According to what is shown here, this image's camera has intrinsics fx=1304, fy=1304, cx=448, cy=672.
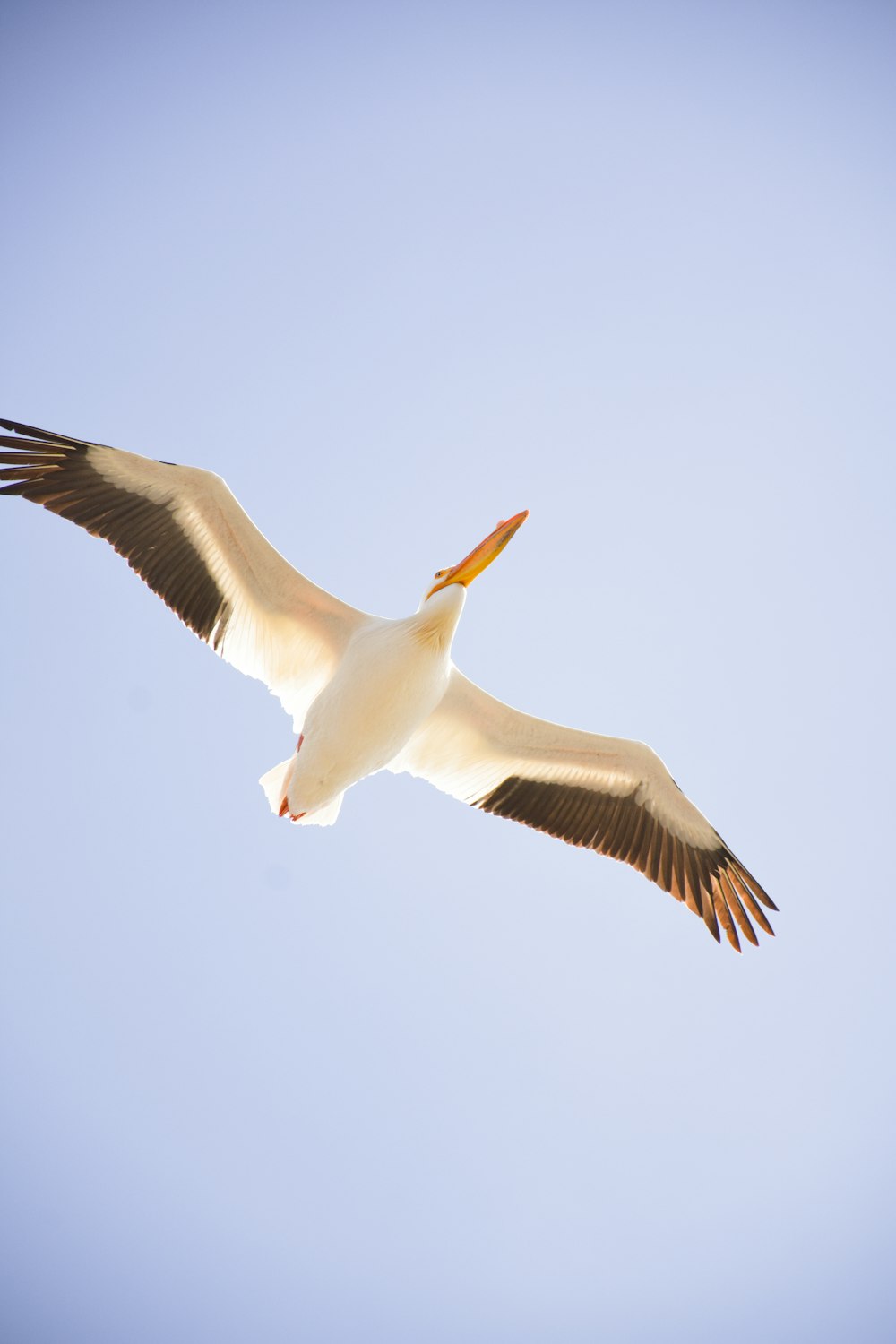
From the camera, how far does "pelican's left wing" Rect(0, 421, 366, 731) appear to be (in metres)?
9.36

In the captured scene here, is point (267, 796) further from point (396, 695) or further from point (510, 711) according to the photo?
point (510, 711)

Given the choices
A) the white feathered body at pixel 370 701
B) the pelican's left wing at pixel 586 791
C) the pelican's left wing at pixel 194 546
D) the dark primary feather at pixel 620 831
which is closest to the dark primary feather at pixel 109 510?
the pelican's left wing at pixel 194 546

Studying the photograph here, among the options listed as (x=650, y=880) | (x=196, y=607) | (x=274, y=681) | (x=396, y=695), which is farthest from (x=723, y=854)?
(x=196, y=607)

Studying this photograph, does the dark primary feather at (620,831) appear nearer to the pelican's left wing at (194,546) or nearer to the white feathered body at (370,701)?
the white feathered body at (370,701)

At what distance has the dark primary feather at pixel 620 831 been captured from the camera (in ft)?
33.9

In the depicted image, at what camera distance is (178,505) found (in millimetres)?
9469

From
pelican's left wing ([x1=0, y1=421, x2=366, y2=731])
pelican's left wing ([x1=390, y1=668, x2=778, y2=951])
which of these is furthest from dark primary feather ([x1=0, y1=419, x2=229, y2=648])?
pelican's left wing ([x1=390, y1=668, x2=778, y2=951])

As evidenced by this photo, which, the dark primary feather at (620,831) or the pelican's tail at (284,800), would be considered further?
the dark primary feather at (620,831)

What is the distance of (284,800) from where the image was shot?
9719 mm

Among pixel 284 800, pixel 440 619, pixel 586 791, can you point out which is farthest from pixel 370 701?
pixel 586 791

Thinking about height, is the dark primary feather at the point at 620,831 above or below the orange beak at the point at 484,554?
below

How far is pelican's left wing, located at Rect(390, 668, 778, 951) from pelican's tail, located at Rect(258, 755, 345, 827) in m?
0.78

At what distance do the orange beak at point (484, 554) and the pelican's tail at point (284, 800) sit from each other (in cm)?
180

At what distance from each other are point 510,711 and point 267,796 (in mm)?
2006
